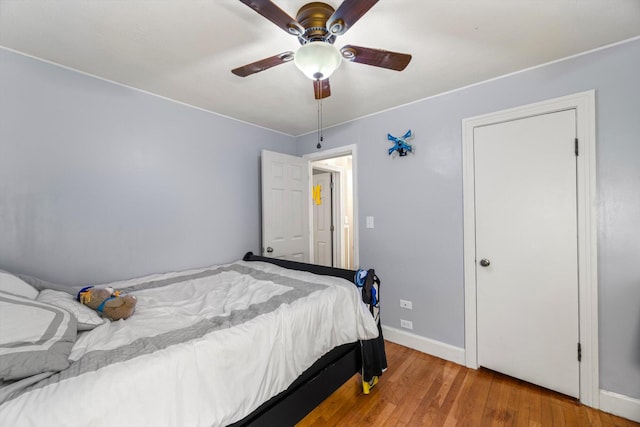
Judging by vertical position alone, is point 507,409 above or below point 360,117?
below

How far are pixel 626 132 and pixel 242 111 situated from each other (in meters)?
3.02

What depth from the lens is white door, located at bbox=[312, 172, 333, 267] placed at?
4648 mm

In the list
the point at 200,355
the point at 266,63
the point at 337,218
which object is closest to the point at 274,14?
the point at 266,63

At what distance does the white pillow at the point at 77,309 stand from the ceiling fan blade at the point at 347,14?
1767 millimetres

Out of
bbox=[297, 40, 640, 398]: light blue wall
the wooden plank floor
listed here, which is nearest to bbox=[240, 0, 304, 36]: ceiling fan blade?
bbox=[297, 40, 640, 398]: light blue wall

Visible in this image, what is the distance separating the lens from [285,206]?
3.18 metres

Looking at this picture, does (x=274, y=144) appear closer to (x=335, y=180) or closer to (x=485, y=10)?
(x=335, y=180)

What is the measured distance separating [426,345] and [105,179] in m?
3.15

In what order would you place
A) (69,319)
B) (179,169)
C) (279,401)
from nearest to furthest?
Result: (69,319), (279,401), (179,169)

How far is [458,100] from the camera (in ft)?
7.59

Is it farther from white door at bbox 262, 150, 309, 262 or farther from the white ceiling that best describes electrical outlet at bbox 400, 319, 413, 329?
the white ceiling

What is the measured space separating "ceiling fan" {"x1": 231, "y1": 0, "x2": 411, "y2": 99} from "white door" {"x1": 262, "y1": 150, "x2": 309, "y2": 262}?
1554 millimetres

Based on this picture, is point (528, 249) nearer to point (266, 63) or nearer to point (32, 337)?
point (266, 63)

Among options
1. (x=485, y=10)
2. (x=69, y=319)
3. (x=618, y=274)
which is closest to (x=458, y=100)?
(x=485, y=10)
